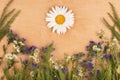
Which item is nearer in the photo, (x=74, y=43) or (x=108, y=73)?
(x=108, y=73)

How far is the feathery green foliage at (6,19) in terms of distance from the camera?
251 centimetres

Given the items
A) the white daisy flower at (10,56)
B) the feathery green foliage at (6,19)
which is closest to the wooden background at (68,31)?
the feathery green foliage at (6,19)

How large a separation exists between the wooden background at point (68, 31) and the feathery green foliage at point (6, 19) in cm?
3

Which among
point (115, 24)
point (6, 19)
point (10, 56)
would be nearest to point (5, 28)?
point (6, 19)

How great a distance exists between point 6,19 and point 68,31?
0.43 metres

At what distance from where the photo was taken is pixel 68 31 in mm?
2564

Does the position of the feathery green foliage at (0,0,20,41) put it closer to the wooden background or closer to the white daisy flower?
the wooden background

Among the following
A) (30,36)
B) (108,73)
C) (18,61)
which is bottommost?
(108,73)

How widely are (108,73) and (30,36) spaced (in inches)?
23.2

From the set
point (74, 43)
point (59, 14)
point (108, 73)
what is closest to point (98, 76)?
point (108, 73)

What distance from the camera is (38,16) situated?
2561 mm

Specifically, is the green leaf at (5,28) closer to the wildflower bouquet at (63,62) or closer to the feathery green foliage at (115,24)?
the wildflower bouquet at (63,62)

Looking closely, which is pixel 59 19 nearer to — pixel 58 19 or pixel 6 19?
pixel 58 19

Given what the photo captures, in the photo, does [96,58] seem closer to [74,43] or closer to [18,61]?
[74,43]
